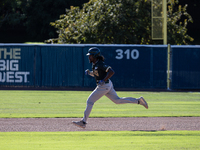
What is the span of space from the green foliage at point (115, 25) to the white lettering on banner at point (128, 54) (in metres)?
6.26

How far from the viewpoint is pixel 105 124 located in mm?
9836

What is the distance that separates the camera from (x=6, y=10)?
61.2 meters

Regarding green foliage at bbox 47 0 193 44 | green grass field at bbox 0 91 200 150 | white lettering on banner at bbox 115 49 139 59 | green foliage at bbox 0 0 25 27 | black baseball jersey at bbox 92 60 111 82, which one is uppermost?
green foliage at bbox 0 0 25 27

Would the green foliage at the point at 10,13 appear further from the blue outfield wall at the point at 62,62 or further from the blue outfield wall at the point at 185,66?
the blue outfield wall at the point at 185,66

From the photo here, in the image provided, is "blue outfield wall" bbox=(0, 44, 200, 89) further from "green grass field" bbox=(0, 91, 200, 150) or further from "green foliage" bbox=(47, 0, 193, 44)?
"green grass field" bbox=(0, 91, 200, 150)

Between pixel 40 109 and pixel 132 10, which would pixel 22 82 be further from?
pixel 132 10

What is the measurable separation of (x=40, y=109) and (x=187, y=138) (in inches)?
248

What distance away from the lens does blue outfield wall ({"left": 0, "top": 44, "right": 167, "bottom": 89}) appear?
68.9 ft

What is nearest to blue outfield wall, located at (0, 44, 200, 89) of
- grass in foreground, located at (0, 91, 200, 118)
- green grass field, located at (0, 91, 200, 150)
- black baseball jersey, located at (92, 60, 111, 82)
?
grass in foreground, located at (0, 91, 200, 118)

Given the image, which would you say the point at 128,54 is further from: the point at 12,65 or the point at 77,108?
the point at 77,108

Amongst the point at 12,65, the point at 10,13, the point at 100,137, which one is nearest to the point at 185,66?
the point at 12,65

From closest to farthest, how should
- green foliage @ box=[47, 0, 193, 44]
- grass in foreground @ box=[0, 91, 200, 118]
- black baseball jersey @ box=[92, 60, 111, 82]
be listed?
1. black baseball jersey @ box=[92, 60, 111, 82]
2. grass in foreground @ box=[0, 91, 200, 118]
3. green foliage @ box=[47, 0, 193, 44]

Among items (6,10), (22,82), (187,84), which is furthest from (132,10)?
(6,10)

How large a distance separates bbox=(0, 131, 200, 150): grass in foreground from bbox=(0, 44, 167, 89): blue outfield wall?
1252 centimetres
